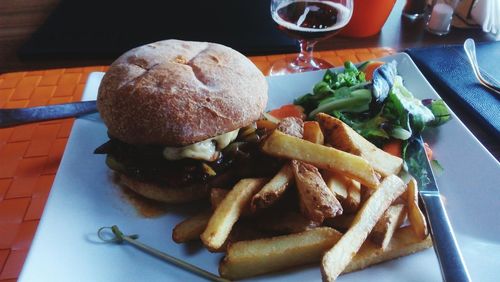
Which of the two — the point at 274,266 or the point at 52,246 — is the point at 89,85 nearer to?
the point at 52,246

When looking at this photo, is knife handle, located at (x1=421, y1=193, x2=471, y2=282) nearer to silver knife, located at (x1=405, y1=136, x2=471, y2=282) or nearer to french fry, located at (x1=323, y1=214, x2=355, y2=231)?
silver knife, located at (x1=405, y1=136, x2=471, y2=282)

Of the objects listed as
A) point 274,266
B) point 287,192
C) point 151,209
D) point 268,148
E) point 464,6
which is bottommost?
point 151,209

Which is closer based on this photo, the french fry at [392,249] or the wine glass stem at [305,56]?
the french fry at [392,249]

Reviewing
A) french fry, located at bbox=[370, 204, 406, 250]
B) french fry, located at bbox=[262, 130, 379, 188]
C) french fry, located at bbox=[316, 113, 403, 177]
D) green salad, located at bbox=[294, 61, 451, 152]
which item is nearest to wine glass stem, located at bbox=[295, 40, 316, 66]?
green salad, located at bbox=[294, 61, 451, 152]

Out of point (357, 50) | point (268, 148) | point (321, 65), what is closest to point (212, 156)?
point (268, 148)

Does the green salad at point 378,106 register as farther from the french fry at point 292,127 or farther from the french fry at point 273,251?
the french fry at point 273,251

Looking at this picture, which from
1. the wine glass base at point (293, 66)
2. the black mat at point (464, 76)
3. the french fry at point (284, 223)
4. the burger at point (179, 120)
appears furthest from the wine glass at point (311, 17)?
the french fry at point (284, 223)
